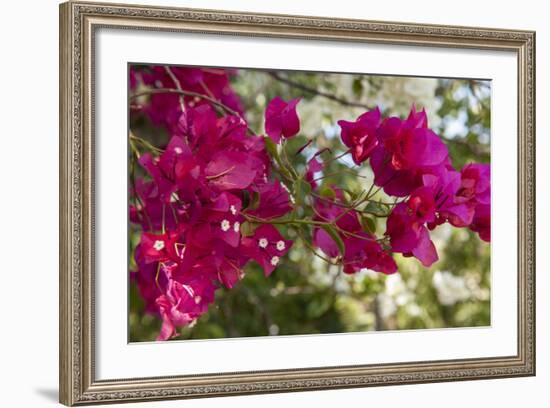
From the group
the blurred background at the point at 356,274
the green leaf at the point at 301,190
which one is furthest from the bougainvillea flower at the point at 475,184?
the green leaf at the point at 301,190

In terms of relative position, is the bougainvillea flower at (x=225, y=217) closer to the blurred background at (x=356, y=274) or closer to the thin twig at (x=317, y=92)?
the blurred background at (x=356, y=274)

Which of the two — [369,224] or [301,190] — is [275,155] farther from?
[369,224]

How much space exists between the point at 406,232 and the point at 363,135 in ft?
0.46

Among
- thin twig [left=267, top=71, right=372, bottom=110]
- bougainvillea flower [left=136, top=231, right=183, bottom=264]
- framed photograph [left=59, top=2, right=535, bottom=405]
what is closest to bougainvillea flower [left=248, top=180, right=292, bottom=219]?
framed photograph [left=59, top=2, right=535, bottom=405]

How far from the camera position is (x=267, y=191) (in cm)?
118

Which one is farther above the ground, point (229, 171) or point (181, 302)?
point (229, 171)

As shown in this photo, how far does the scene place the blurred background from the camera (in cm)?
143

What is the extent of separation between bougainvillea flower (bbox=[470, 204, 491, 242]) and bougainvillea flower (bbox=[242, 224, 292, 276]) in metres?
0.29

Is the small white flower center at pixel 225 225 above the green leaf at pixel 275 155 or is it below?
below

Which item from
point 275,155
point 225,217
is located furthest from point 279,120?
point 225,217

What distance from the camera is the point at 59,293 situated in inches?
42.6

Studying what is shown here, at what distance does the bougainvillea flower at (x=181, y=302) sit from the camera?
1.17m

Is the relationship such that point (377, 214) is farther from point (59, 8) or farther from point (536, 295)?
point (59, 8)

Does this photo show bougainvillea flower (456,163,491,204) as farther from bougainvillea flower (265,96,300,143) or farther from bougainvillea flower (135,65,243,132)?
bougainvillea flower (135,65,243,132)
